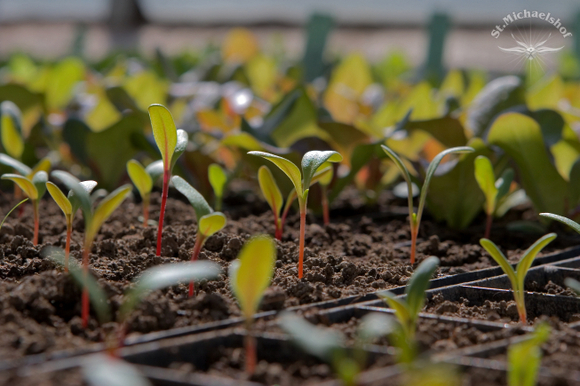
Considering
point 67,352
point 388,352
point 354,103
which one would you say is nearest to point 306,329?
point 388,352

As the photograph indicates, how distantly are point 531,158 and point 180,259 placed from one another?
3.20 feet

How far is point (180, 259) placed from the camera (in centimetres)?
137

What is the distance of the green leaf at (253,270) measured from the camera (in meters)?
0.79

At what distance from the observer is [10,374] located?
2.57 ft

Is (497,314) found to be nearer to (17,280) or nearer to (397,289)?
(397,289)

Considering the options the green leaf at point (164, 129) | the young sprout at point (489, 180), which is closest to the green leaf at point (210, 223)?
the green leaf at point (164, 129)

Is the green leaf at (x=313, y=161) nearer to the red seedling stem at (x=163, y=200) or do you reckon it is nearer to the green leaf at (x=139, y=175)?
the red seedling stem at (x=163, y=200)

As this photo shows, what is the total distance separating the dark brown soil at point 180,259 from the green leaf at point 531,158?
12 centimetres

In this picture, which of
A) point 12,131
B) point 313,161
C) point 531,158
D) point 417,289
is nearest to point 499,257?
point 417,289

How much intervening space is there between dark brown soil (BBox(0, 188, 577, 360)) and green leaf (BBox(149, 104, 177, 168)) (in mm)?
236

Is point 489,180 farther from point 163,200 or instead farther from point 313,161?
point 163,200

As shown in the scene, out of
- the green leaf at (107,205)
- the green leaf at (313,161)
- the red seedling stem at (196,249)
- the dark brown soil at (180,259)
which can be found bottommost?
the dark brown soil at (180,259)

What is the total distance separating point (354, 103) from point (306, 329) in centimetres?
199

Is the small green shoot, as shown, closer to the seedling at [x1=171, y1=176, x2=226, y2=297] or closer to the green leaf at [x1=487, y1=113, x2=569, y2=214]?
the seedling at [x1=171, y1=176, x2=226, y2=297]
